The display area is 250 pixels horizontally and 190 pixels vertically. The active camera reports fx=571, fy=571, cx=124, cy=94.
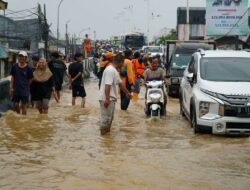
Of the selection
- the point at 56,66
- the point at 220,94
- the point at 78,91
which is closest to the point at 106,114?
the point at 220,94

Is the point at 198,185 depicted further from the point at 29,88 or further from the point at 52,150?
the point at 29,88

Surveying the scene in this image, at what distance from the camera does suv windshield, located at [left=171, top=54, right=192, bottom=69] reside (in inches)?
810

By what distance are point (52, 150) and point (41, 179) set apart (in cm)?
193

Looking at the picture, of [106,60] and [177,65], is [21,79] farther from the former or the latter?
[177,65]

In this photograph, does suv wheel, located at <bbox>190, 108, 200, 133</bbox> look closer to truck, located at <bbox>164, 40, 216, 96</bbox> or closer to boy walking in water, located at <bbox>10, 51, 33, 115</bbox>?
boy walking in water, located at <bbox>10, 51, 33, 115</bbox>

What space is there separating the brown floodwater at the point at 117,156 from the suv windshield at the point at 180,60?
7.78 m

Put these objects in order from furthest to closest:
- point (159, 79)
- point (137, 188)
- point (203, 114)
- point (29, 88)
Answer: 1. point (159, 79)
2. point (29, 88)
3. point (203, 114)
4. point (137, 188)

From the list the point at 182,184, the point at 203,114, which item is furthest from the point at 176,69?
the point at 182,184

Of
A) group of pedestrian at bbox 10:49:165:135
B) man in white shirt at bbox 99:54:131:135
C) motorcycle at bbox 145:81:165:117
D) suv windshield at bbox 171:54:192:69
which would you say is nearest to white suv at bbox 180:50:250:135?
motorcycle at bbox 145:81:165:117

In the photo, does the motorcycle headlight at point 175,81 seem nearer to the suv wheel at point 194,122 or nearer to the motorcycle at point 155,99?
the motorcycle at point 155,99

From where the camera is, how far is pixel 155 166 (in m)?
8.11

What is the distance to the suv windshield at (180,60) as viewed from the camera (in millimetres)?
20578

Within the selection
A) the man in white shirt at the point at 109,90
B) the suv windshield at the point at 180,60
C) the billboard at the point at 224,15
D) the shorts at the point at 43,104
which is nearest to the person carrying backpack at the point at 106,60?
the man in white shirt at the point at 109,90

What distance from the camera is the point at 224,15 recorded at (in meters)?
43.4
